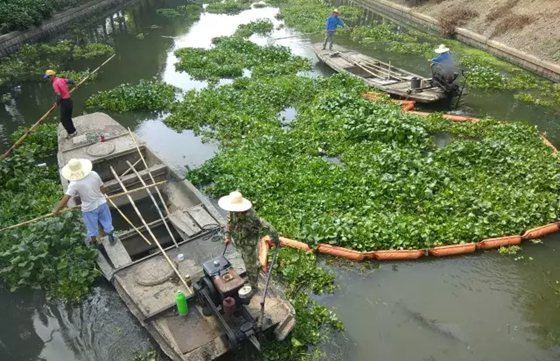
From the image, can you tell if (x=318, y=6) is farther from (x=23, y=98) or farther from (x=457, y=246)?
(x=457, y=246)

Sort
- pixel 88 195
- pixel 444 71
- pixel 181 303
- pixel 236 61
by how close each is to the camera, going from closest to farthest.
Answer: pixel 181 303 < pixel 88 195 < pixel 444 71 < pixel 236 61

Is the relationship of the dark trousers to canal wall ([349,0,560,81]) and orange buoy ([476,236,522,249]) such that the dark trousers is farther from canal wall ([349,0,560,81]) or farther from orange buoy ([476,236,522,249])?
canal wall ([349,0,560,81])

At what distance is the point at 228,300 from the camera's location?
593 cm

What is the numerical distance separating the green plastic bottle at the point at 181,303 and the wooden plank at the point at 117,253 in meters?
1.65

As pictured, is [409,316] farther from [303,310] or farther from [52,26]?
[52,26]

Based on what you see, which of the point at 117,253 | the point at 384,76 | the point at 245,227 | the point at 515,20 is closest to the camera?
the point at 245,227

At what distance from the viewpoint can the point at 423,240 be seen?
895cm

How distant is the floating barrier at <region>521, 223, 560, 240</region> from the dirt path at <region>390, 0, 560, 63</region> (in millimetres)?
12944

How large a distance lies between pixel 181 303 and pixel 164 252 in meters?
1.39

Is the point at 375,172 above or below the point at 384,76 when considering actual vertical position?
above

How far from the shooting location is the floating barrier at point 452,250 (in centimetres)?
880

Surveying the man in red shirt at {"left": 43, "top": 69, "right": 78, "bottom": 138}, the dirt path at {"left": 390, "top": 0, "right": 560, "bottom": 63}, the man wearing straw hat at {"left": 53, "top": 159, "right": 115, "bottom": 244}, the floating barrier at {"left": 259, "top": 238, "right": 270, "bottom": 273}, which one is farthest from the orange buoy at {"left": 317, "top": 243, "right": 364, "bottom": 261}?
the dirt path at {"left": 390, "top": 0, "right": 560, "bottom": 63}

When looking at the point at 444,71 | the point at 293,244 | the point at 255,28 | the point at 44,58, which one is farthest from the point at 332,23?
the point at 44,58

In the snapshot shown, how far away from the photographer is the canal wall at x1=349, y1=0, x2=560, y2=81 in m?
19.4
